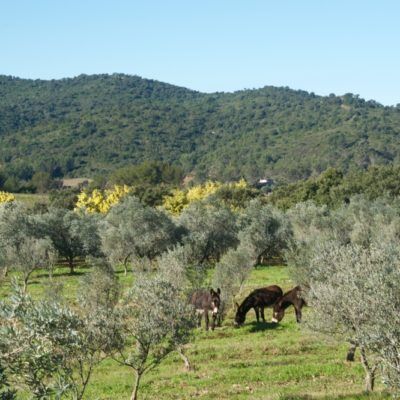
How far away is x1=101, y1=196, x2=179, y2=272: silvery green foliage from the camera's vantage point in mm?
63406

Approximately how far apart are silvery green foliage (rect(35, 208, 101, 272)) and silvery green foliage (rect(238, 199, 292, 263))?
63.6 feet

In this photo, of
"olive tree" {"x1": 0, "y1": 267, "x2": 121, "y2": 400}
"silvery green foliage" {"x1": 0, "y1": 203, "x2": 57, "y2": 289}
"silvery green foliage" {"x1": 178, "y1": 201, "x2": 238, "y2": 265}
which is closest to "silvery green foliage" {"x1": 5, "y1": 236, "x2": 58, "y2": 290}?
"silvery green foliage" {"x1": 0, "y1": 203, "x2": 57, "y2": 289}

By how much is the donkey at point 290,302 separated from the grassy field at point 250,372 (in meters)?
1.66

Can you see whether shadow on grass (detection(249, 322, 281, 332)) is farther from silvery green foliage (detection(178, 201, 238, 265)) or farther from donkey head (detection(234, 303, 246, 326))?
silvery green foliage (detection(178, 201, 238, 265))

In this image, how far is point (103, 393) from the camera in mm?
22125

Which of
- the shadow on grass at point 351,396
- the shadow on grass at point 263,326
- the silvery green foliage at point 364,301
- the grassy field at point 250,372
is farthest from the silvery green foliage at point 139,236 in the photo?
the shadow on grass at point 351,396

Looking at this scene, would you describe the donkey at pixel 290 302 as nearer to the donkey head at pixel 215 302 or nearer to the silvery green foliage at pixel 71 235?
the donkey head at pixel 215 302

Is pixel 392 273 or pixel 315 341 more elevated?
pixel 392 273

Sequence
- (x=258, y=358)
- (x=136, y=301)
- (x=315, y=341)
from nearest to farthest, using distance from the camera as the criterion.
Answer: (x=136, y=301)
(x=258, y=358)
(x=315, y=341)

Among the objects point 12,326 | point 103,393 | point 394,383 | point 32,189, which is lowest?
point 103,393

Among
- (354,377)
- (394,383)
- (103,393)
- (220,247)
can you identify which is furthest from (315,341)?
(220,247)

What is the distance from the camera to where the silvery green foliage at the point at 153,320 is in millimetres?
17594

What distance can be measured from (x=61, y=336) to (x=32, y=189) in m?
166

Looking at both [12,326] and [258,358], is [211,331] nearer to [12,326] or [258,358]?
[258,358]
